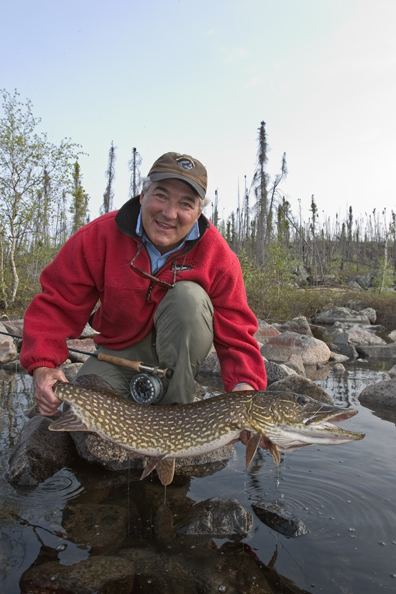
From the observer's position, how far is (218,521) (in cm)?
255

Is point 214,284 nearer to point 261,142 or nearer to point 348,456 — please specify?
point 348,456

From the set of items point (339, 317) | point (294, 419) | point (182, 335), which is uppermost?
point (339, 317)

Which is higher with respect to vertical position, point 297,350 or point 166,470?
point 297,350

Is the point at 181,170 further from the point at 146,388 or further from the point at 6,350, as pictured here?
the point at 6,350

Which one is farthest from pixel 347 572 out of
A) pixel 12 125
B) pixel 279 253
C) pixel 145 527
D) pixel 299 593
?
pixel 279 253

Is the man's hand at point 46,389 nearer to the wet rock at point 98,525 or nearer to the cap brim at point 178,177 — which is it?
the wet rock at point 98,525

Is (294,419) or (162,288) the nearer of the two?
(294,419)

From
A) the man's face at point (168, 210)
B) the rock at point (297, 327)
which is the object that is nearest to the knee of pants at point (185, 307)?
the man's face at point (168, 210)

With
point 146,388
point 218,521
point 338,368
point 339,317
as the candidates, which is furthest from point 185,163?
point 339,317

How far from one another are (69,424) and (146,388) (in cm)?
72

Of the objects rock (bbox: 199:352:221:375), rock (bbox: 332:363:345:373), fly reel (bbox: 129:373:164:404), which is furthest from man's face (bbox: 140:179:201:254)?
rock (bbox: 332:363:345:373)

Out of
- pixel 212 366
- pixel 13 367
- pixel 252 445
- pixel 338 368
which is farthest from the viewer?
pixel 338 368

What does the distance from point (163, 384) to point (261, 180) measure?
30.1 meters

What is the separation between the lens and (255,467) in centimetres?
344
